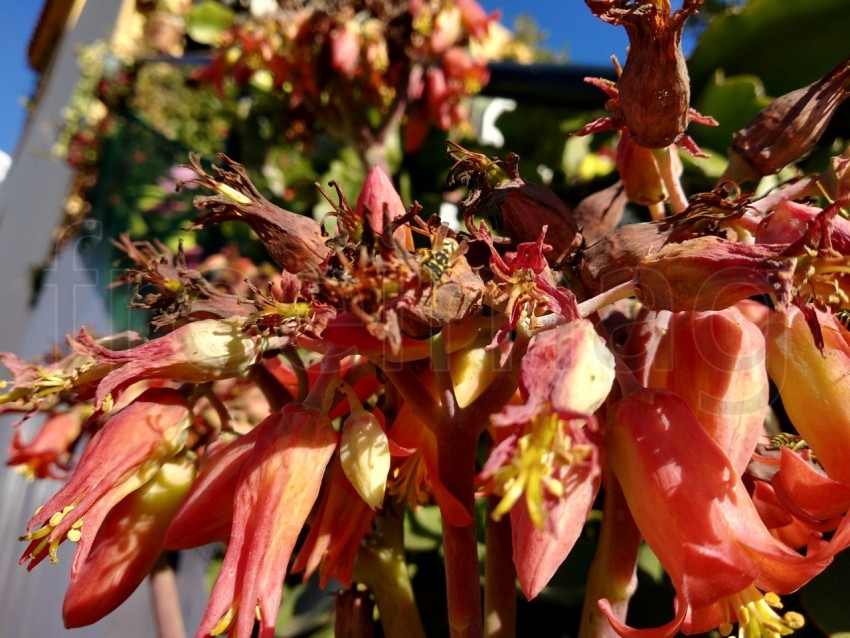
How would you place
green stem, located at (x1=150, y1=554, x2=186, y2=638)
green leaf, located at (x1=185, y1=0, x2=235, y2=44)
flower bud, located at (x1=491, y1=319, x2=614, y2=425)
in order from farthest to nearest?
green leaf, located at (x1=185, y1=0, x2=235, y2=44)
green stem, located at (x1=150, y1=554, x2=186, y2=638)
flower bud, located at (x1=491, y1=319, x2=614, y2=425)

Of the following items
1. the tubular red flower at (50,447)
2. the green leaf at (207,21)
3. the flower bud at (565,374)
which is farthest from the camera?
the green leaf at (207,21)

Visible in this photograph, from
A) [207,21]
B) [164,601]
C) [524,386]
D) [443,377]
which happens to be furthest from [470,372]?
[207,21]

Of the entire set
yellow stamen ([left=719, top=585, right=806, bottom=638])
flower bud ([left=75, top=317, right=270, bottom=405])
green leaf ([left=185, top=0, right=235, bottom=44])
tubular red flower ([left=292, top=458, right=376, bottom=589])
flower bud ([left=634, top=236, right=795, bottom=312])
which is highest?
green leaf ([left=185, top=0, right=235, bottom=44])

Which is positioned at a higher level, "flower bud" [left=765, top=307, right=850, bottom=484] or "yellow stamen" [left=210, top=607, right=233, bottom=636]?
"flower bud" [left=765, top=307, right=850, bottom=484]

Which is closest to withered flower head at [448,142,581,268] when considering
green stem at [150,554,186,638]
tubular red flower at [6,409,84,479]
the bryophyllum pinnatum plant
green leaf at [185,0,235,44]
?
the bryophyllum pinnatum plant

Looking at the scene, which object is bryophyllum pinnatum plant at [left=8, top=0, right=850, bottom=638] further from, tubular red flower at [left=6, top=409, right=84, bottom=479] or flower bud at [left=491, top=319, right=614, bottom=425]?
tubular red flower at [left=6, top=409, right=84, bottom=479]

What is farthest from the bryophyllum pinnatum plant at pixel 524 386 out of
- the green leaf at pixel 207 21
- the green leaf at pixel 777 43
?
the green leaf at pixel 207 21

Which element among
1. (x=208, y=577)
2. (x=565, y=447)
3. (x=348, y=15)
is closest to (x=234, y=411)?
(x=208, y=577)

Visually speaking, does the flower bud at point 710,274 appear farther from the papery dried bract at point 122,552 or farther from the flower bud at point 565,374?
the papery dried bract at point 122,552
